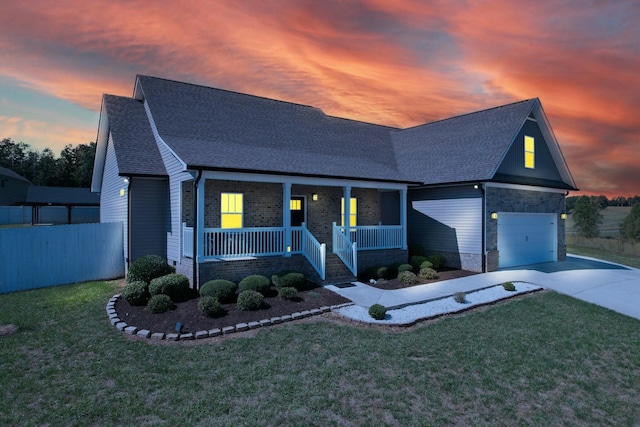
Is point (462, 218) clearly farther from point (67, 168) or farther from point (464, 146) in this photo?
point (67, 168)

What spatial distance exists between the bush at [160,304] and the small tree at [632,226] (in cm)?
6570

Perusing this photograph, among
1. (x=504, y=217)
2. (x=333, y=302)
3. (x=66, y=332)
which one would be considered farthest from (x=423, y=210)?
(x=66, y=332)

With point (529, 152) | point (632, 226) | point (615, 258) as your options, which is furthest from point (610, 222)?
point (529, 152)

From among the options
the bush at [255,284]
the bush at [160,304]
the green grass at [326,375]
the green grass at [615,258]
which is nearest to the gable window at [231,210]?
the bush at [255,284]

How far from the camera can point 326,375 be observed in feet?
18.8

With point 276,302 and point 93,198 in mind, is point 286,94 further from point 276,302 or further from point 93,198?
point 93,198

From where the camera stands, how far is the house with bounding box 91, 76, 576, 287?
39.3 ft

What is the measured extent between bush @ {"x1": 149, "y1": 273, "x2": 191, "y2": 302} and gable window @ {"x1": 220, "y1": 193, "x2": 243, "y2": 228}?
3.10 m

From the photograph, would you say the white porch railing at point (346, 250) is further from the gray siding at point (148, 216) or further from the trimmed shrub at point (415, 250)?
the gray siding at point (148, 216)

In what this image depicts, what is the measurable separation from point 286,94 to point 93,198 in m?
32.7

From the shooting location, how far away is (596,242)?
28.0 metres

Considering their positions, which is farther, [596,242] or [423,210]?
[596,242]

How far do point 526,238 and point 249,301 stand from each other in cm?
1464

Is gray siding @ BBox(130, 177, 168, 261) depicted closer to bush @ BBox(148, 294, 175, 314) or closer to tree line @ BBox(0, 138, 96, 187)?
bush @ BBox(148, 294, 175, 314)
